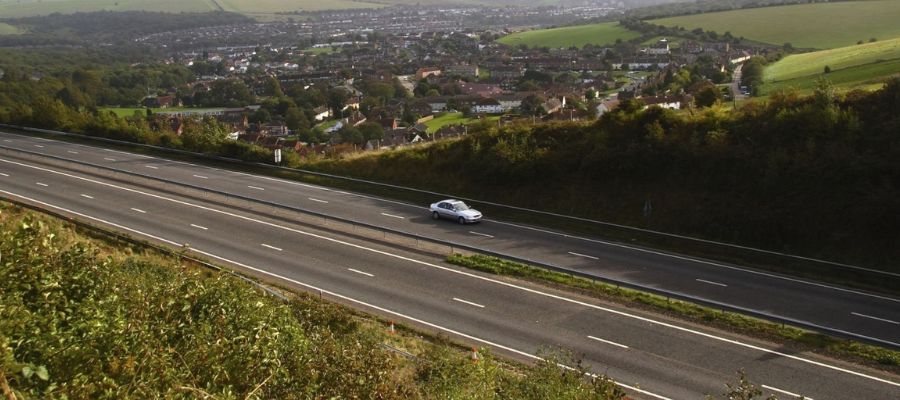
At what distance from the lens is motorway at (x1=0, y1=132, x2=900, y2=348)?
21.5m

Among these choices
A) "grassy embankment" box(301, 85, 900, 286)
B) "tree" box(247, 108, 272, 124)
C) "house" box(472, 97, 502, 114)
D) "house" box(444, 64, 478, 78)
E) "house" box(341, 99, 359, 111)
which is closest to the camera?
"grassy embankment" box(301, 85, 900, 286)

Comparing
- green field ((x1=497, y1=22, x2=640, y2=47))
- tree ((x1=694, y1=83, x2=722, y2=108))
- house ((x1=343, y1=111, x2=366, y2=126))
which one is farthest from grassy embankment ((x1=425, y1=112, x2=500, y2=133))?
green field ((x1=497, y1=22, x2=640, y2=47))

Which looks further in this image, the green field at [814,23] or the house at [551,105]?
the green field at [814,23]

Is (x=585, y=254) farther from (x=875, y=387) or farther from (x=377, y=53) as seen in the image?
(x=377, y=53)

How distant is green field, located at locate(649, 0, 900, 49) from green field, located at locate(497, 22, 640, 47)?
41.8ft

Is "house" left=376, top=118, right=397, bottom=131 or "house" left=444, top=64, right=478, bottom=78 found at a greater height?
"house" left=444, top=64, right=478, bottom=78

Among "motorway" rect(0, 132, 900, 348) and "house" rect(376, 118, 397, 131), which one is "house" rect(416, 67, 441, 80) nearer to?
"house" rect(376, 118, 397, 131)

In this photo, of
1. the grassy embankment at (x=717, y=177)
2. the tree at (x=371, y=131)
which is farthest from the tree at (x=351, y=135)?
the grassy embankment at (x=717, y=177)

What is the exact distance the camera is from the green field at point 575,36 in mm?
161988

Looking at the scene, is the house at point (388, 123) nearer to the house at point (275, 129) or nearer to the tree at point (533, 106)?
the house at point (275, 129)

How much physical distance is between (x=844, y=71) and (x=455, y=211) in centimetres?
3302

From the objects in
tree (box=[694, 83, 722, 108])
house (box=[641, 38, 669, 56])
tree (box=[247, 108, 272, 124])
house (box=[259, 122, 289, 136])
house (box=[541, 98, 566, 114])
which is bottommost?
house (box=[259, 122, 289, 136])

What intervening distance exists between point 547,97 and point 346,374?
78370 millimetres

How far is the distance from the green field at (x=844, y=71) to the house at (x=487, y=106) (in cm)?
2913
